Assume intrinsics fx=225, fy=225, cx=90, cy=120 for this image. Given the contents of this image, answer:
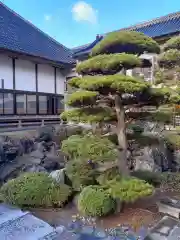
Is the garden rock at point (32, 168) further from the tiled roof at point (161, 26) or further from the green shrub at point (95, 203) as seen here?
the tiled roof at point (161, 26)

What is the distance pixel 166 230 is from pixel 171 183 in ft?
10.8

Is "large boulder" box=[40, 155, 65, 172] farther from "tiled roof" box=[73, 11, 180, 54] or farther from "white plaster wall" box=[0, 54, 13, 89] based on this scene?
"tiled roof" box=[73, 11, 180, 54]

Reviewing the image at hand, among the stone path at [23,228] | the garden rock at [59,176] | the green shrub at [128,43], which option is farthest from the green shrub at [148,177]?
the green shrub at [128,43]

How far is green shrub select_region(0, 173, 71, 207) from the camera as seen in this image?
5.22 metres

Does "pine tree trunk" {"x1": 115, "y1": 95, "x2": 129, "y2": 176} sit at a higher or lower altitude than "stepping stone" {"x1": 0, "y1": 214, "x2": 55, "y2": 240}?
higher

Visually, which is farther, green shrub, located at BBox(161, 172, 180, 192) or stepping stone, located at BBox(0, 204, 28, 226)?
green shrub, located at BBox(161, 172, 180, 192)

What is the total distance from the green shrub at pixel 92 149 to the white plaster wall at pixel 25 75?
28.4 ft

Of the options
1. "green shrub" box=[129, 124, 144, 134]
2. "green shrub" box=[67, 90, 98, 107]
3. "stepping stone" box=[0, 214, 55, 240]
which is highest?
"green shrub" box=[67, 90, 98, 107]

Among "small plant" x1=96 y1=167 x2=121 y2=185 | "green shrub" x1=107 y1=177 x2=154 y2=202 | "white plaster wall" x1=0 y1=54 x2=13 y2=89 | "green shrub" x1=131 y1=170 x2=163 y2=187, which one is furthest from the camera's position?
"white plaster wall" x1=0 y1=54 x2=13 y2=89

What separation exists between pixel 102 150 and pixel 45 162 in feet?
15.3

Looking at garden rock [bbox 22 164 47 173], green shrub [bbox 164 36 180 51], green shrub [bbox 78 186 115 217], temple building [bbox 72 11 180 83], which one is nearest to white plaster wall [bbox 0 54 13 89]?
temple building [bbox 72 11 180 83]

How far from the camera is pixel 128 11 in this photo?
12.5 meters

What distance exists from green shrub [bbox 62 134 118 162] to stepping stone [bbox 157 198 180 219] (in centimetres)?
177

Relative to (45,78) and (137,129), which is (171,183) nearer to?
(137,129)
